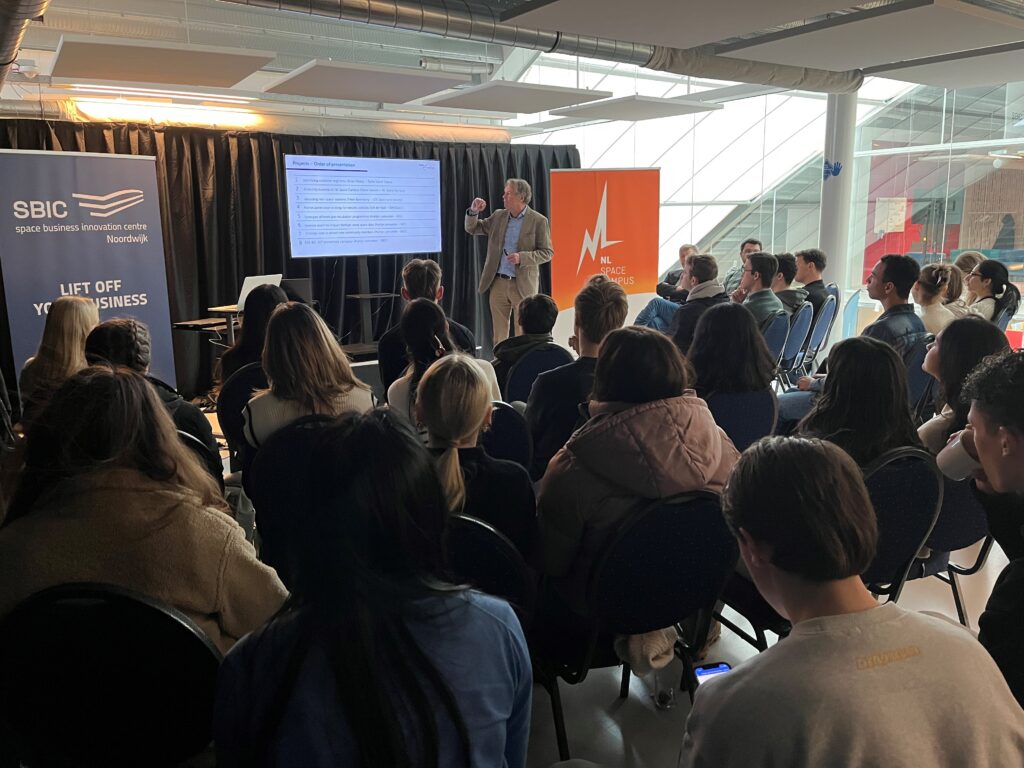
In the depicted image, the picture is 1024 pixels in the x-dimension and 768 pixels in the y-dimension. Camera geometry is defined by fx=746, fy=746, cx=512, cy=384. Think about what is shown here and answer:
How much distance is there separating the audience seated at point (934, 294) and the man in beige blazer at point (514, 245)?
2966 millimetres

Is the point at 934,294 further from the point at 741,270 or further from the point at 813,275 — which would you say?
the point at 741,270

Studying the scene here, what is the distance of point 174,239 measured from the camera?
23.2ft

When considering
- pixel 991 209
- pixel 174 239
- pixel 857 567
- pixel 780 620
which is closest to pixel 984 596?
pixel 780 620

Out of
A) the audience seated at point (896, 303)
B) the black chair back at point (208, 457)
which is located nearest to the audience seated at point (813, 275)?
the audience seated at point (896, 303)

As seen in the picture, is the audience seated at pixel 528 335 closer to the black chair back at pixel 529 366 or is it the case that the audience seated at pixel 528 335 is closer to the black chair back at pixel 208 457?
the black chair back at pixel 529 366

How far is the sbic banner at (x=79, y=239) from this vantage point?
5324 mm

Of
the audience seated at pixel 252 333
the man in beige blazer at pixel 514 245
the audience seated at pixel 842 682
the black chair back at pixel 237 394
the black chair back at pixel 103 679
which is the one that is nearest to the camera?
the audience seated at pixel 842 682

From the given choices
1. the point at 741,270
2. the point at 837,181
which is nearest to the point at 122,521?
the point at 741,270

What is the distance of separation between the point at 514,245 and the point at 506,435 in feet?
13.5

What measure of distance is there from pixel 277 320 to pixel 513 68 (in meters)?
7.82

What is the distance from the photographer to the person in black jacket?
1.12m

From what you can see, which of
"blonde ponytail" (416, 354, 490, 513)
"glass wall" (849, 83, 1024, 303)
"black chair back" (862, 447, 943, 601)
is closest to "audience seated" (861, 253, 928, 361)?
"black chair back" (862, 447, 943, 601)

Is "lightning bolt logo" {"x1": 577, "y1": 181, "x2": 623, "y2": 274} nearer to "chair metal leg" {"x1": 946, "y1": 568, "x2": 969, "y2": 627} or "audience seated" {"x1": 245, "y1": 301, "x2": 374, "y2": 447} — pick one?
"audience seated" {"x1": 245, "y1": 301, "x2": 374, "y2": 447}

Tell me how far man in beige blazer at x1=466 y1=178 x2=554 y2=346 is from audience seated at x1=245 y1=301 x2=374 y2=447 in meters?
3.93
